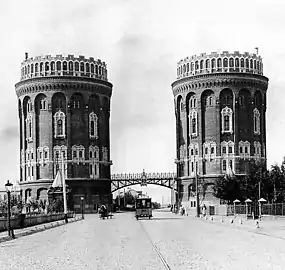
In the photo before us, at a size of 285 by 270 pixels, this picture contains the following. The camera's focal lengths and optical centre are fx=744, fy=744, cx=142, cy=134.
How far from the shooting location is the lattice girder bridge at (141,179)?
449 ft

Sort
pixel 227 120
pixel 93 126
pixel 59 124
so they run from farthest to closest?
1. pixel 93 126
2. pixel 59 124
3. pixel 227 120

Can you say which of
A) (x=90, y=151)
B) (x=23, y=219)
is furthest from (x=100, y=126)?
(x=23, y=219)

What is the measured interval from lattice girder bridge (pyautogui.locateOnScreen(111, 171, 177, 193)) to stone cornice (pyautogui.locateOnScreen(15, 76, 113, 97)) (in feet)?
64.7

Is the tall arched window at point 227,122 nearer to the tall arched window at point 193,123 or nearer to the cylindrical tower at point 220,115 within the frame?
the cylindrical tower at point 220,115

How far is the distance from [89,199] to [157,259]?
100926 millimetres

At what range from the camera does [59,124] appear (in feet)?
407

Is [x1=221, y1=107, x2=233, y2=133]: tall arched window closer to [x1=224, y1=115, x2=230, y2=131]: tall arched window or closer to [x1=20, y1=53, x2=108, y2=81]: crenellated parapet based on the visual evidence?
[x1=224, y1=115, x2=230, y2=131]: tall arched window

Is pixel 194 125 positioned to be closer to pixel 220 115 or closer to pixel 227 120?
pixel 220 115

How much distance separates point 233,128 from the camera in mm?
120938

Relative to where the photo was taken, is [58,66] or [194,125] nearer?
[194,125]

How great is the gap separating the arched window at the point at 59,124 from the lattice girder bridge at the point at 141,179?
16.6m

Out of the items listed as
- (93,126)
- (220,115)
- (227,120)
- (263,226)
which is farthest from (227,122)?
(263,226)

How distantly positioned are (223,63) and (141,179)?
29.5m

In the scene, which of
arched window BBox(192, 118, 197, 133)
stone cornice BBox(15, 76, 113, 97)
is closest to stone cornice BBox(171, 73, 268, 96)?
arched window BBox(192, 118, 197, 133)
